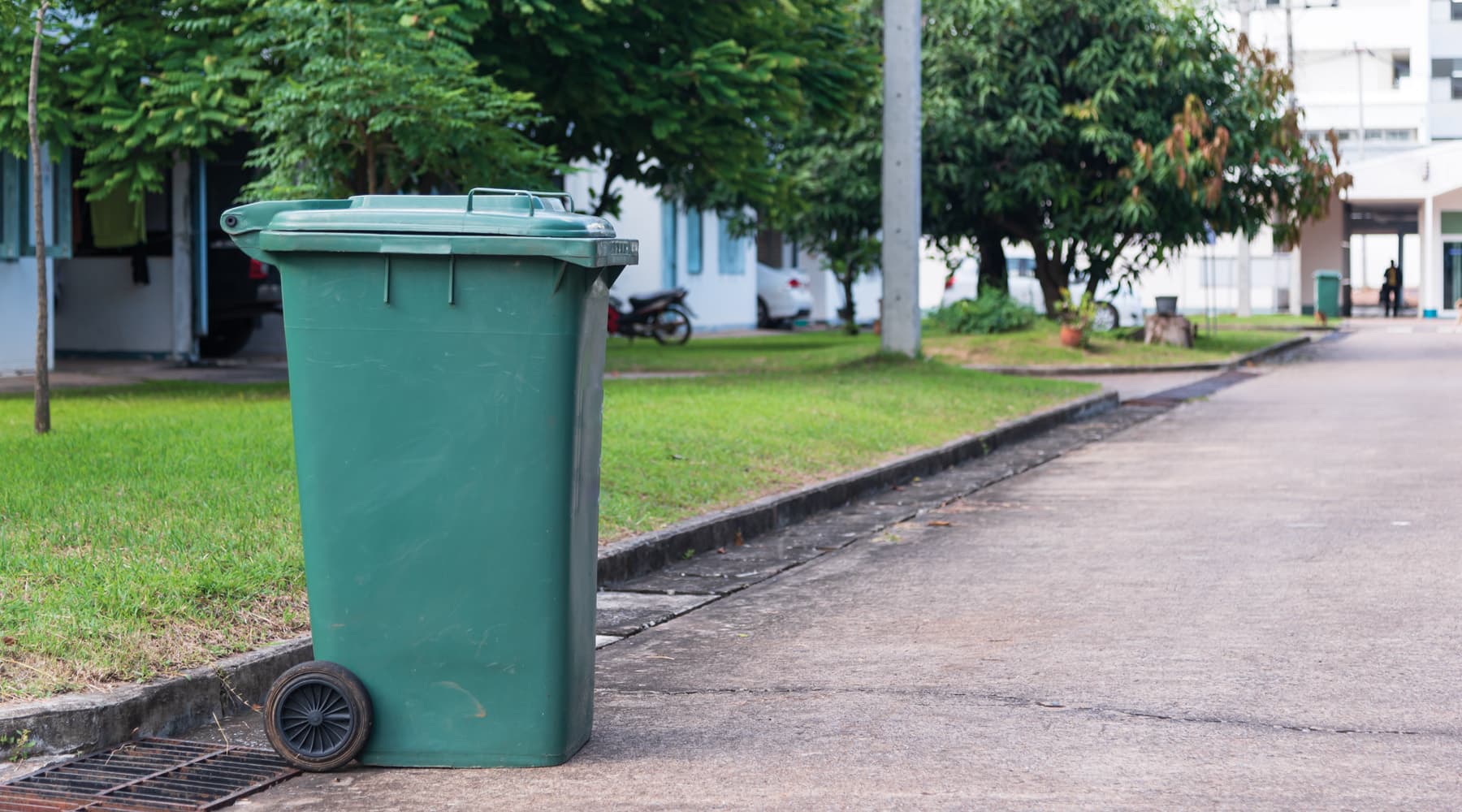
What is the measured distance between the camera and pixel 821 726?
4.98 meters

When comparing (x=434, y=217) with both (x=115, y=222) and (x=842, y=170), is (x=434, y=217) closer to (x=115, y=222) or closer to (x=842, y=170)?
(x=115, y=222)

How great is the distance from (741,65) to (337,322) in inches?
442

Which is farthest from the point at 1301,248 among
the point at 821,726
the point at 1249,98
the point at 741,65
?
the point at 821,726

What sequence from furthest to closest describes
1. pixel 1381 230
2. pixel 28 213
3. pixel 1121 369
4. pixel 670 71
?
pixel 1381 230
pixel 1121 369
pixel 28 213
pixel 670 71

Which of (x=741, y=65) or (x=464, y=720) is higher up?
(x=741, y=65)

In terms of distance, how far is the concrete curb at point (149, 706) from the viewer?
460 cm

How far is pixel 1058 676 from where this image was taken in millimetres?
5586

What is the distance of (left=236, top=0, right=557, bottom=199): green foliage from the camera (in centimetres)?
1270

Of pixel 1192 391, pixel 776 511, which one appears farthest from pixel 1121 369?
pixel 776 511

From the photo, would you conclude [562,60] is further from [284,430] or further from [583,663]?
[583,663]

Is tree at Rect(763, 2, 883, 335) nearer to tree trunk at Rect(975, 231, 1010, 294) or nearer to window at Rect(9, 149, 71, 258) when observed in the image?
tree trunk at Rect(975, 231, 1010, 294)

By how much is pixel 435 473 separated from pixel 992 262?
25.6 metres

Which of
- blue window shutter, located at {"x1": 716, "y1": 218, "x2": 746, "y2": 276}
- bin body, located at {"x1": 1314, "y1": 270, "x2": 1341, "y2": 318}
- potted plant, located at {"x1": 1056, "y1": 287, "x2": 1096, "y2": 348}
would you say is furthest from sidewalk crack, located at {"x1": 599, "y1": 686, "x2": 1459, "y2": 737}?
bin body, located at {"x1": 1314, "y1": 270, "x2": 1341, "y2": 318}

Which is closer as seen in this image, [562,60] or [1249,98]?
[562,60]
